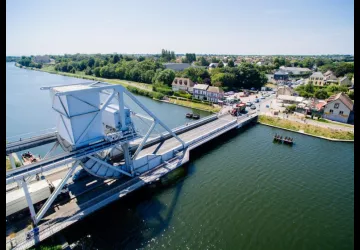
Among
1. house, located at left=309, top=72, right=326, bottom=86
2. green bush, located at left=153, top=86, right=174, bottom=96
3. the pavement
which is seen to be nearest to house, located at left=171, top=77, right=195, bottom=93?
green bush, located at left=153, top=86, right=174, bottom=96

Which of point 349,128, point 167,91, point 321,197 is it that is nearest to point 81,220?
point 321,197

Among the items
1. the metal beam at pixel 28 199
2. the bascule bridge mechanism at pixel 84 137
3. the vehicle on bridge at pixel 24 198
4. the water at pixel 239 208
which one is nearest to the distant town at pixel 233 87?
the water at pixel 239 208

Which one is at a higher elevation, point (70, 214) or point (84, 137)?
point (84, 137)

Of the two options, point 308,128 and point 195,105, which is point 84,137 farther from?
point 195,105

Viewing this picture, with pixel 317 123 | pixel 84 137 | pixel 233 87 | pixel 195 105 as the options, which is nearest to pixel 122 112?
pixel 84 137

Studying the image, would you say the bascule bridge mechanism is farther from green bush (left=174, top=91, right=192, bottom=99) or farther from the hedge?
the hedge

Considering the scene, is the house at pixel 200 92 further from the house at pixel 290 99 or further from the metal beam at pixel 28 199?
the metal beam at pixel 28 199
